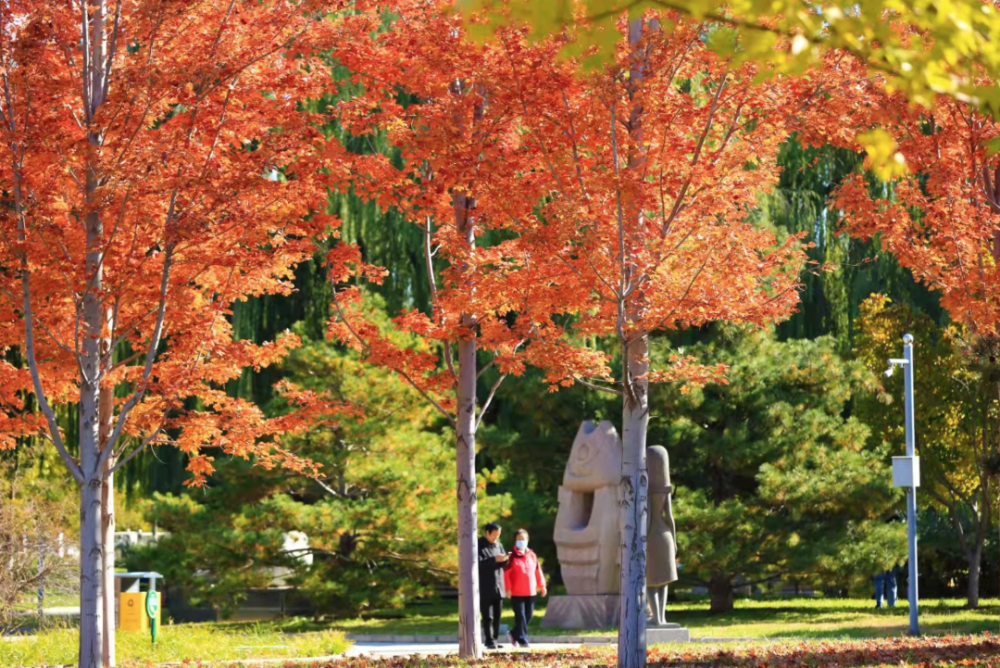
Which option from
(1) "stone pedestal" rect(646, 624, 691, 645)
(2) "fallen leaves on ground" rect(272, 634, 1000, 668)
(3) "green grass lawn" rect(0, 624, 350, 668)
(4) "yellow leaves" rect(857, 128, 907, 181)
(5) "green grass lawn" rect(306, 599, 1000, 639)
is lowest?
(5) "green grass lawn" rect(306, 599, 1000, 639)

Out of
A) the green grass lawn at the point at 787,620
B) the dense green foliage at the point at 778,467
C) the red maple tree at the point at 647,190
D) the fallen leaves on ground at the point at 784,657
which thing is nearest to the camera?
the red maple tree at the point at 647,190

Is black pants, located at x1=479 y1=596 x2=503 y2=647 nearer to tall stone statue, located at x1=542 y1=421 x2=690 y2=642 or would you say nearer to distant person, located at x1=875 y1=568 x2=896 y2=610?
tall stone statue, located at x1=542 y1=421 x2=690 y2=642

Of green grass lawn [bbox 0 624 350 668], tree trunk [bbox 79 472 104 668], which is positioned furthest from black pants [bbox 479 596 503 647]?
tree trunk [bbox 79 472 104 668]

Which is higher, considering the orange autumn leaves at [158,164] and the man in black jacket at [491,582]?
the orange autumn leaves at [158,164]

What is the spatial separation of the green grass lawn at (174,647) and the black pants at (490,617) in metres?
1.55

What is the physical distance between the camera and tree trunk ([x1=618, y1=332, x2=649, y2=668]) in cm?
1011

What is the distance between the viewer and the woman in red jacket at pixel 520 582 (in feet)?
48.8

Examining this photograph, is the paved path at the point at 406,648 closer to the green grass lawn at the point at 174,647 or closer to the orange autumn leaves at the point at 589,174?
the green grass lawn at the point at 174,647

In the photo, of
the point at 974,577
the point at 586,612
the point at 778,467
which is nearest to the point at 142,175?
the point at 586,612

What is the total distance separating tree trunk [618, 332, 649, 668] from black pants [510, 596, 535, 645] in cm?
459

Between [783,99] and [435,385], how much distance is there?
421 centimetres

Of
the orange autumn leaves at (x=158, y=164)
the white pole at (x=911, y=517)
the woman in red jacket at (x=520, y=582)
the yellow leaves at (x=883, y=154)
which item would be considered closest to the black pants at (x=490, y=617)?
the woman in red jacket at (x=520, y=582)

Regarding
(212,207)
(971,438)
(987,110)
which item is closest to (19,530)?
(212,207)

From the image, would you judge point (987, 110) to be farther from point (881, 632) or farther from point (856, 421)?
point (856, 421)
